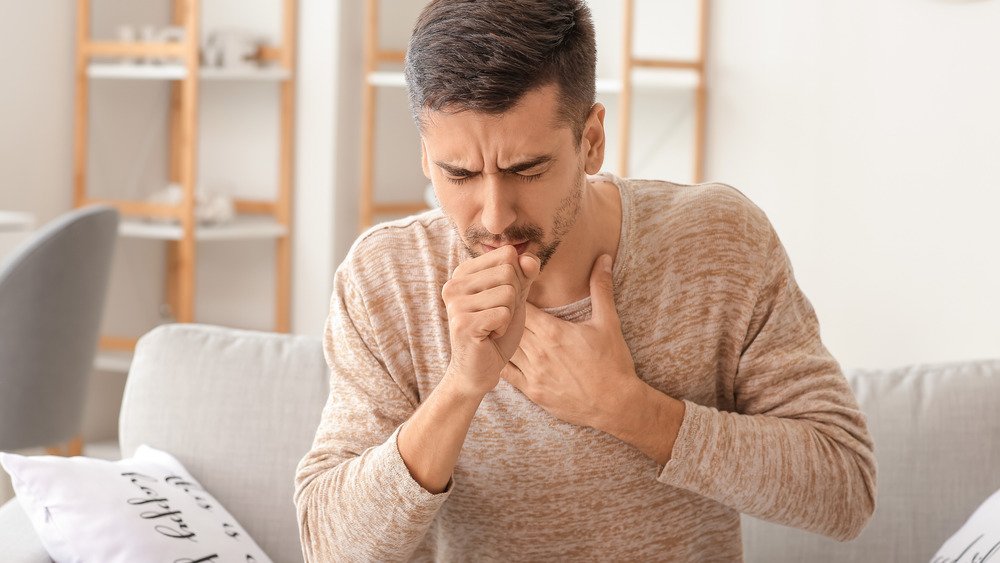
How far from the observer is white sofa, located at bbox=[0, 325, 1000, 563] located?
1.85m

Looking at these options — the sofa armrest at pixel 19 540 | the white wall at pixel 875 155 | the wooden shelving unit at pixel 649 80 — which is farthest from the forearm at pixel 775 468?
the wooden shelving unit at pixel 649 80

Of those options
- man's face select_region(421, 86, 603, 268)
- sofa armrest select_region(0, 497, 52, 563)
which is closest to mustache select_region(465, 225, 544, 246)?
man's face select_region(421, 86, 603, 268)

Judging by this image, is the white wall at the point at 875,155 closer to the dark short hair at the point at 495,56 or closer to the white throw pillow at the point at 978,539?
the white throw pillow at the point at 978,539

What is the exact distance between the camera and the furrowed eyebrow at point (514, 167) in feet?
4.28

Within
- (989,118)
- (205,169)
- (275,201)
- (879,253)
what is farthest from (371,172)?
(989,118)

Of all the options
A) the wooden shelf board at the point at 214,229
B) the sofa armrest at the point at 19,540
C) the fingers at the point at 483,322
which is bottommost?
the sofa armrest at the point at 19,540

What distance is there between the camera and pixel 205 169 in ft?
13.5

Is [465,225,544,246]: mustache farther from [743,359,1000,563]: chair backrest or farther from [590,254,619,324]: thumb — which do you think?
[743,359,1000,563]: chair backrest

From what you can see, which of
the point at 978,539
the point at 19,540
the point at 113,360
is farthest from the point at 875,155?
the point at 113,360

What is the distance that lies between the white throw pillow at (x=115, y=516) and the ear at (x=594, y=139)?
0.76m

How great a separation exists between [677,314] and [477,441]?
30 cm

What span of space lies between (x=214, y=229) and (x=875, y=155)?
6.55 feet

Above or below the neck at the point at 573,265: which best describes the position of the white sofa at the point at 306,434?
below

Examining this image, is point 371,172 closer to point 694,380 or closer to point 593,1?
point 593,1
